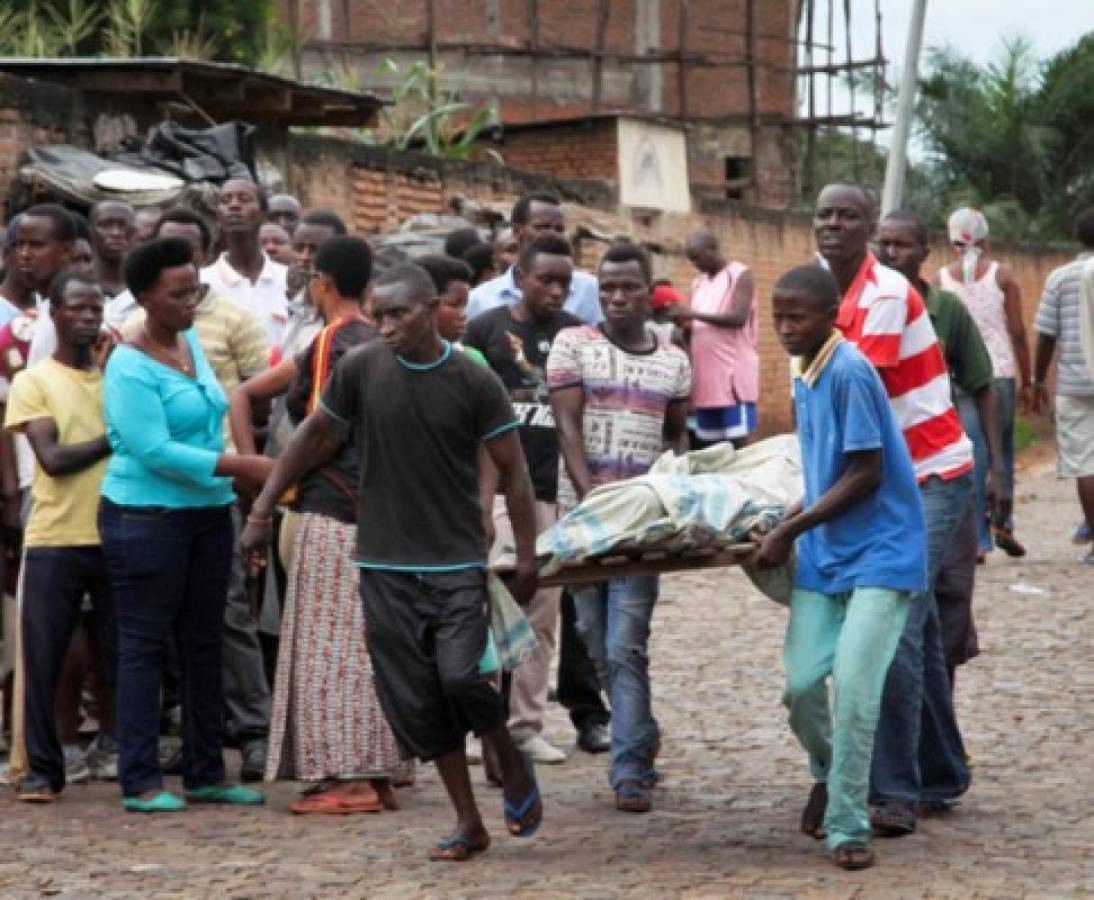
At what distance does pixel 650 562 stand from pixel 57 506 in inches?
88.6

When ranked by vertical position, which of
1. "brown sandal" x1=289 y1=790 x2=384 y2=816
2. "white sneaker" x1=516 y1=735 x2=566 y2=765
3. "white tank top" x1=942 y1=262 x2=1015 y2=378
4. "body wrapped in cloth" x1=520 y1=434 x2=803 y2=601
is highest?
"white tank top" x1=942 y1=262 x2=1015 y2=378

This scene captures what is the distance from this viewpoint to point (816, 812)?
7172 mm

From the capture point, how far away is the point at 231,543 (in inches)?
321

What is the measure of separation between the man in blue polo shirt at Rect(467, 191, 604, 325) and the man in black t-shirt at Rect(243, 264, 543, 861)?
2.65m

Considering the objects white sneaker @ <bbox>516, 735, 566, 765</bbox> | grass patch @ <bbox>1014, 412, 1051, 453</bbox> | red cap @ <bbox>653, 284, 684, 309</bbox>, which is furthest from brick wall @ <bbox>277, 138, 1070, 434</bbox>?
white sneaker @ <bbox>516, 735, 566, 765</bbox>

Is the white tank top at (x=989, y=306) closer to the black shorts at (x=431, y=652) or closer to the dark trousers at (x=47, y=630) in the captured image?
the dark trousers at (x=47, y=630)

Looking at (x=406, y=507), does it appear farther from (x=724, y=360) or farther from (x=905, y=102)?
(x=905, y=102)

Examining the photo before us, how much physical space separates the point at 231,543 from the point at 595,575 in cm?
161

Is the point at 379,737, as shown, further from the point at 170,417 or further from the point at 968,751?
the point at 968,751

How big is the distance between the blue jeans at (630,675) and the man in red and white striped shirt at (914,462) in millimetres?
906

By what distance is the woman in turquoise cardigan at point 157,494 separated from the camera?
7.85m

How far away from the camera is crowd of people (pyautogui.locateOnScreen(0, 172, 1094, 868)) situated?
272 inches

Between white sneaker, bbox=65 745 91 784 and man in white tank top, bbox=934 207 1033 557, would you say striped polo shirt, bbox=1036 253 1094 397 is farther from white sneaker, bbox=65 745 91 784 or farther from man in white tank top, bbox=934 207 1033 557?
white sneaker, bbox=65 745 91 784

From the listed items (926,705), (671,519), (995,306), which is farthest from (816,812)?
(995,306)
